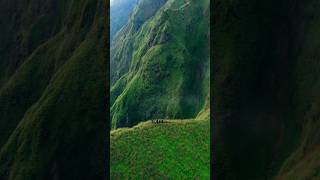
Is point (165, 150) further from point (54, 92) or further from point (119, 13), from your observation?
point (119, 13)

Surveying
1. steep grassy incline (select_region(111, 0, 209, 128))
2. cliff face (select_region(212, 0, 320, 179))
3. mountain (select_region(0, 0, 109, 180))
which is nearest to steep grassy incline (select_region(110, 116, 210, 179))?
mountain (select_region(0, 0, 109, 180))

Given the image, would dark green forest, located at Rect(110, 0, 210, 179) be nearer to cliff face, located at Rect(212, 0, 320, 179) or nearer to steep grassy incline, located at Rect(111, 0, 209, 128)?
steep grassy incline, located at Rect(111, 0, 209, 128)

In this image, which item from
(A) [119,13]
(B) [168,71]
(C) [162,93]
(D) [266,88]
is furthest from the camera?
(A) [119,13]

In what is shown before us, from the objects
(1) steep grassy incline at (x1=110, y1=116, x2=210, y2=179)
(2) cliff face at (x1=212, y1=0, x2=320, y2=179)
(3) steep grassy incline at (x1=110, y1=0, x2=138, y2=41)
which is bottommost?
(1) steep grassy incline at (x1=110, y1=116, x2=210, y2=179)

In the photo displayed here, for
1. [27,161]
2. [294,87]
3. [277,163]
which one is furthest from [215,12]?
[27,161]

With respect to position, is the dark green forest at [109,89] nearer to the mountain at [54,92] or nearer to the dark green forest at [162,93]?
the mountain at [54,92]

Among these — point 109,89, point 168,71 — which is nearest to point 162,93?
point 168,71

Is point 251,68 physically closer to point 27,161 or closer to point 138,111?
point 27,161
